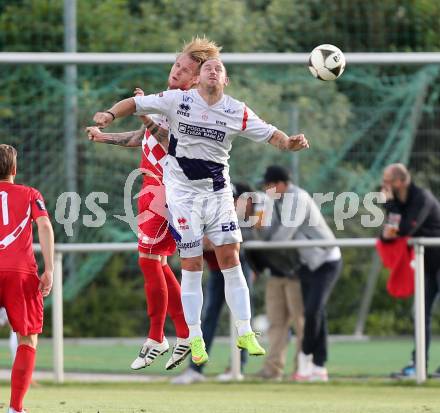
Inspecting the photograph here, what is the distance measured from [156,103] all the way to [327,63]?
1403mm

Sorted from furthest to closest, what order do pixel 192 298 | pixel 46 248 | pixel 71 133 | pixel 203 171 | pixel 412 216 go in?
pixel 71 133 → pixel 412 216 → pixel 192 298 → pixel 203 171 → pixel 46 248

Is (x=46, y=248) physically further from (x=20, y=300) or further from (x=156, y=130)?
(x=156, y=130)

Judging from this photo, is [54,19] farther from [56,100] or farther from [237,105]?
[237,105]

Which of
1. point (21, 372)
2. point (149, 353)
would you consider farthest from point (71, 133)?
point (21, 372)

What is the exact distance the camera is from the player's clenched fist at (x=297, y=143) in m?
8.72

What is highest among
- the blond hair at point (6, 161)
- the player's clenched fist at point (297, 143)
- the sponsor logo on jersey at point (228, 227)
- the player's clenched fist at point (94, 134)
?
the player's clenched fist at point (94, 134)

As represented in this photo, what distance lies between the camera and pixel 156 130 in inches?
367

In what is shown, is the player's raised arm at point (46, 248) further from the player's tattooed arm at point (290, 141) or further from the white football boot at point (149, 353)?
the player's tattooed arm at point (290, 141)

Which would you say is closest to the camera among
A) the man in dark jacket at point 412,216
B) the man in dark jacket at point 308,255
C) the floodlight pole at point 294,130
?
the man in dark jacket at point 412,216

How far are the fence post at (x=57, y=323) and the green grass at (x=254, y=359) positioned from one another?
4.21 feet

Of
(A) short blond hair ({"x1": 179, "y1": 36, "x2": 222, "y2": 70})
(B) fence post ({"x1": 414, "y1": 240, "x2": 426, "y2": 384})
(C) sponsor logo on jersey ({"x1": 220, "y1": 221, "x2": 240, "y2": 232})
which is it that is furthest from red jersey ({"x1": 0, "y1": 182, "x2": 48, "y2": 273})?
(B) fence post ({"x1": 414, "y1": 240, "x2": 426, "y2": 384})

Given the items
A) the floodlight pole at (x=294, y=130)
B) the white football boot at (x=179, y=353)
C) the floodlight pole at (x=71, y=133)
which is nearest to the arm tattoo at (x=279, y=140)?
the white football boot at (x=179, y=353)

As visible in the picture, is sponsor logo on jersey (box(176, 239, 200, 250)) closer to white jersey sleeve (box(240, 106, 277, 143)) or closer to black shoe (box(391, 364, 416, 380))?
white jersey sleeve (box(240, 106, 277, 143))

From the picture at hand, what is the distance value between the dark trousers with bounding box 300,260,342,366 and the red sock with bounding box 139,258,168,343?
12.2 feet
